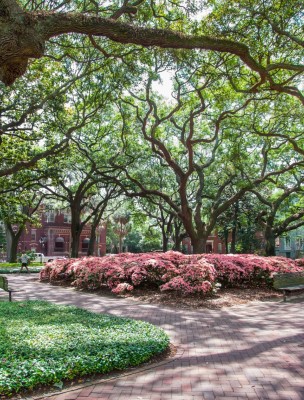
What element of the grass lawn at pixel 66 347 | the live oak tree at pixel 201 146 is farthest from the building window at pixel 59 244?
the grass lawn at pixel 66 347

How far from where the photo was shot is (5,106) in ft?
57.7

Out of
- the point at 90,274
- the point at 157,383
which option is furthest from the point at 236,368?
the point at 90,274

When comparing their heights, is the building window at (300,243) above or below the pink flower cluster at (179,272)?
above

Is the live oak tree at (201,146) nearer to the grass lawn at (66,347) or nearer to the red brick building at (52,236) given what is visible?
the grass lawn at (66,347)

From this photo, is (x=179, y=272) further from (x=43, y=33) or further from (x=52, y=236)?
(x=52, y=236)

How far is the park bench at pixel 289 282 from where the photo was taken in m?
11.6

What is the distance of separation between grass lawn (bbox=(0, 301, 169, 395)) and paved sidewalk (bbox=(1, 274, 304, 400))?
0.89 ft

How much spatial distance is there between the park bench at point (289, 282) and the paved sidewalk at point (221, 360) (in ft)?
5.49

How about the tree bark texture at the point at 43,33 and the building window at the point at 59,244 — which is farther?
the building window at the point at 59,244

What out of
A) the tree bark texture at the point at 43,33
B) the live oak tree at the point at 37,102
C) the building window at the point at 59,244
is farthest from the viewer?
the building window at the point at 59,244

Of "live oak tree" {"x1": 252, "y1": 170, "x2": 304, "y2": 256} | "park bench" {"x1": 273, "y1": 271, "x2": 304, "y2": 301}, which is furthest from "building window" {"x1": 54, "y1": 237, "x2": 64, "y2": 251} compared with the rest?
"park bench" {"x1": 273, "y1": 271, "x2": 304, "y2": 301}

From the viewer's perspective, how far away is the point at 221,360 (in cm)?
555

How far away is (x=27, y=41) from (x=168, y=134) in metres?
21.2

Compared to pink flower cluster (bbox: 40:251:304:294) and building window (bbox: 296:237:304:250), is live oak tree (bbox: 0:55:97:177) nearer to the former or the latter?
pink flower cluster (bbox: 40:251:304:294)
